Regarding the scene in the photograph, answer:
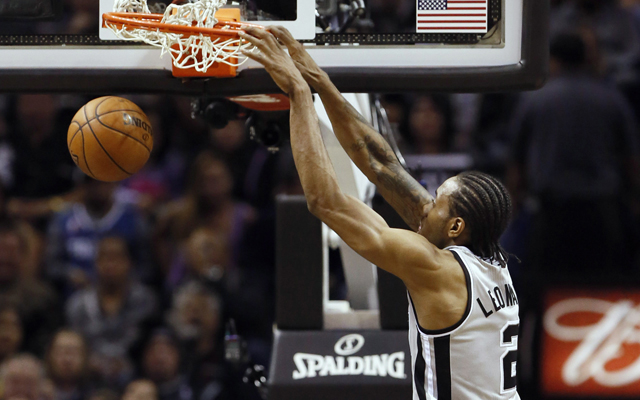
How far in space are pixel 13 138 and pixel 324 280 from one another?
3315 millimetres

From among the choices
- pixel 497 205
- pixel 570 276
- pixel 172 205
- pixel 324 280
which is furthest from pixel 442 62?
pixel 172 205

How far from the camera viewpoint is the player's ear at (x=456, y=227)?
276cm

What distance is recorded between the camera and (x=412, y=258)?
258cm

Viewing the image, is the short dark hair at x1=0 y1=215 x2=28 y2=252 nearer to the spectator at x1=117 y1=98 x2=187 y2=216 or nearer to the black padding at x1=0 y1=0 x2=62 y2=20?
the spectator at x1=117 y1=98 x2=187 y2=216

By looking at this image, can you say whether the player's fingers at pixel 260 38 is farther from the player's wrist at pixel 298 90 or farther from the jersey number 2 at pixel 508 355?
the jersey number 2 at pixel 508 355

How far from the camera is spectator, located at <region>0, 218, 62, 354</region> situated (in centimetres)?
599

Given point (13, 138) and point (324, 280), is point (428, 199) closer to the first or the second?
point (324, 280)

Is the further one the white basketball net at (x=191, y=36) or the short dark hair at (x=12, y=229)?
the short dark hair at (x=12, y=229)

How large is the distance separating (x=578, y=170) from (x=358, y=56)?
3.01 metres

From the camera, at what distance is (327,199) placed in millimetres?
2566

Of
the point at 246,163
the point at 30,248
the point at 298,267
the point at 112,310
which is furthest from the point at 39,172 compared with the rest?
the point at 298,267

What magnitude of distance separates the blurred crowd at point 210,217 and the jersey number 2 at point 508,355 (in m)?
2.50

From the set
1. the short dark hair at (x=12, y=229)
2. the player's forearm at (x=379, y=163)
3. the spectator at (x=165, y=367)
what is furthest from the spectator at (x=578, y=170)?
the short dark hair at (x=12, y=229)

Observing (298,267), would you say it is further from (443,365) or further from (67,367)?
(67,367)
